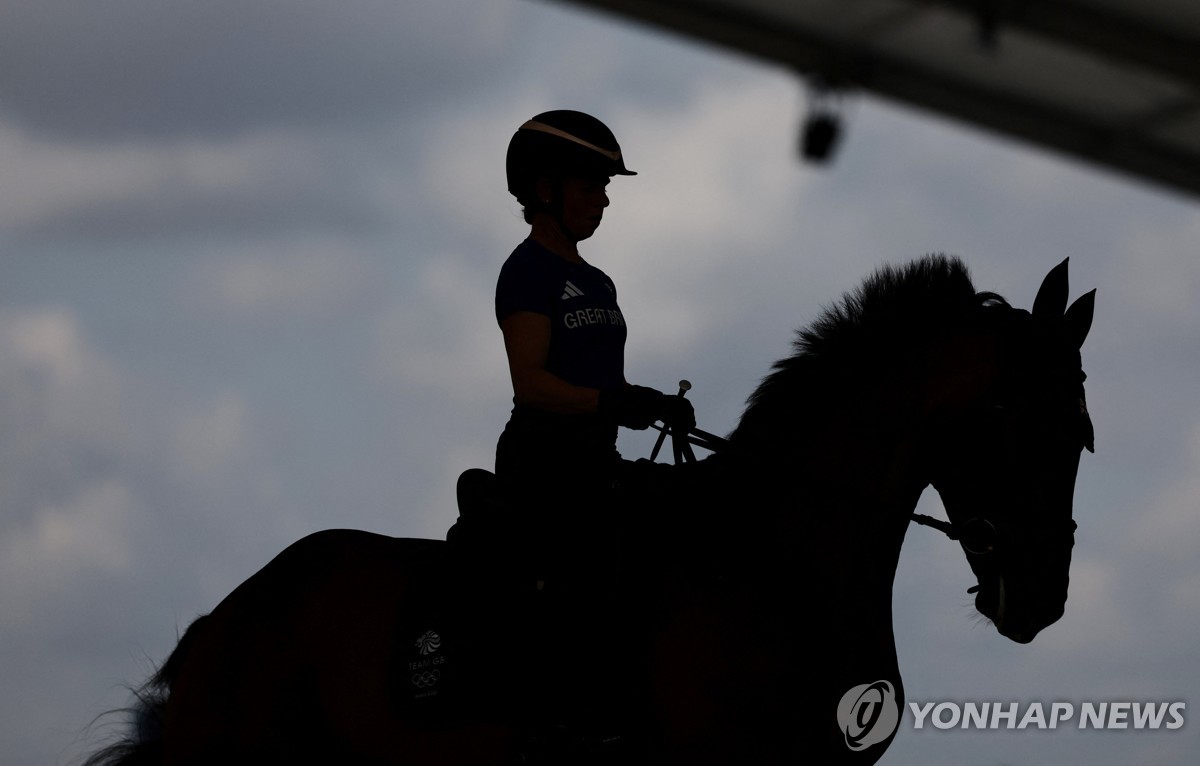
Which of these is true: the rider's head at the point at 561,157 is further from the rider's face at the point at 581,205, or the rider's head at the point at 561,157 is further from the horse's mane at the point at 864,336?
the horse's mane at the point at 864,336

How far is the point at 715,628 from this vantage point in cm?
483

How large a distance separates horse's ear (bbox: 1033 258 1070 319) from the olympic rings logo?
245cm

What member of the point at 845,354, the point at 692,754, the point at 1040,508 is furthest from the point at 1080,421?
the point at 692,754

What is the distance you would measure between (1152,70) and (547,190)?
26.6ft

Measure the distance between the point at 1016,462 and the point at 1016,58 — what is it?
8.26m

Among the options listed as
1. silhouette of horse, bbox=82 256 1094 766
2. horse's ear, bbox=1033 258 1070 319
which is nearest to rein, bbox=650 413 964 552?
silhouette of horse, bbox=82 256 1094 766

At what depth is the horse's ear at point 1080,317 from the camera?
505 centimetres

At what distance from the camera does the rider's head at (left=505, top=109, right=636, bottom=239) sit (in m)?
5.33

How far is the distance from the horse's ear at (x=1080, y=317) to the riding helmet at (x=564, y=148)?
5.47ft

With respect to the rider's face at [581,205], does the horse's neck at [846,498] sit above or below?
below

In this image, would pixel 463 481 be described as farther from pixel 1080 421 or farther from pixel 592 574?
pixel 1080 421

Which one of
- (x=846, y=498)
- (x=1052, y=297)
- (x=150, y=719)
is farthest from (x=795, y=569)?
(x=150, y=719)

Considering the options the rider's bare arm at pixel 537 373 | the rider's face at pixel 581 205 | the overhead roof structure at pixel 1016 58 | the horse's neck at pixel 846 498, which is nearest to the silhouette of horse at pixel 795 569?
the horse's neck at pixel 846 498

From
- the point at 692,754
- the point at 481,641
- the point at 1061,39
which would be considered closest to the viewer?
the point at 692,754
